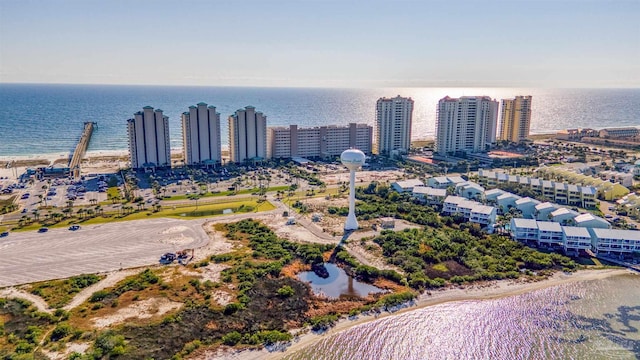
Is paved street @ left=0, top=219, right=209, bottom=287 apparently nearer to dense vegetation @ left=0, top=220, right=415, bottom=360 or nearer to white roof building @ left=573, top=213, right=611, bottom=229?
dense vegetation @ left=0, top=220, right=415, bottom=360

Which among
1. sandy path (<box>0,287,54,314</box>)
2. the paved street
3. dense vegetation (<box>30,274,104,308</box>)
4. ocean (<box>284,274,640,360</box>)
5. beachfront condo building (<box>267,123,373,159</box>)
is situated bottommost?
ocean (<box>284,274,640,360</box>)

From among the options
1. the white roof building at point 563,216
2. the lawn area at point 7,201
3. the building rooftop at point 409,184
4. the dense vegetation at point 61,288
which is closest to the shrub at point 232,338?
the dense vegetation at point 61,288

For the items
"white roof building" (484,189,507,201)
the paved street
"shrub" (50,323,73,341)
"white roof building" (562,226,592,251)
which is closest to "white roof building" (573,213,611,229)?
"white roof building" (562,226,592,251)

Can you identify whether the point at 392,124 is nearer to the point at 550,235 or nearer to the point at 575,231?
the point at 550,235

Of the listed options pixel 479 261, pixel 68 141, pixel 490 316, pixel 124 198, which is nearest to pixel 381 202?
pixel 479 261

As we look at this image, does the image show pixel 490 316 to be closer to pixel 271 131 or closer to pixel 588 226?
pixel 588 226

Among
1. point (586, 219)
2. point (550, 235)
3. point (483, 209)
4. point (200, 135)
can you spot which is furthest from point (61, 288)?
point (586, 219)
